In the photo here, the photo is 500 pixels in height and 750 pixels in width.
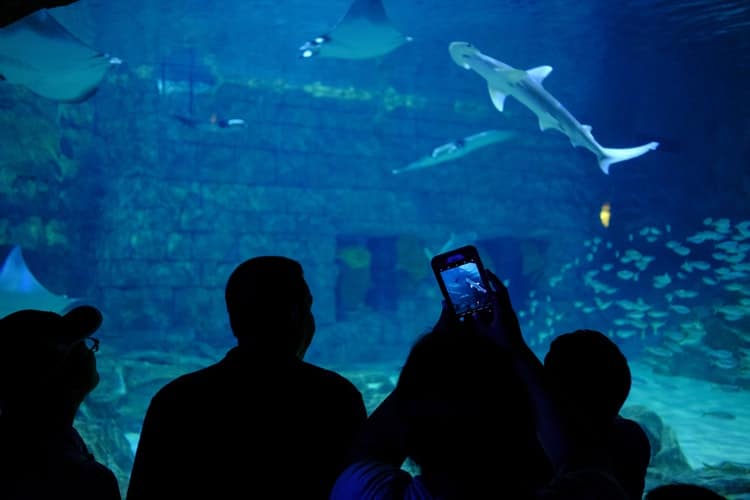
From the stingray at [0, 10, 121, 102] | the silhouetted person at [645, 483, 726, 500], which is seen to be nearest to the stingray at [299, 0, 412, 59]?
the stingray at [0, 10, 121, 102]

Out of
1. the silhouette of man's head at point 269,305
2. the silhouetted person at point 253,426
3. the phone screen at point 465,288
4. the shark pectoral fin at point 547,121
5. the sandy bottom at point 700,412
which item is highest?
the phone screen at point 465,288

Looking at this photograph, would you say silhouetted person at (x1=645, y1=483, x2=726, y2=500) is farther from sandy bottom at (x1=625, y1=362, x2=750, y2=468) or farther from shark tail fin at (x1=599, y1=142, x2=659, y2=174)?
sandy bottom at (x1=625, y1=362, x2=750, y2=468)

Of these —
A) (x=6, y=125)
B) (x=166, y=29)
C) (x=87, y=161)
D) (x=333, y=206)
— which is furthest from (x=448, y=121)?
(x=6, y=125)

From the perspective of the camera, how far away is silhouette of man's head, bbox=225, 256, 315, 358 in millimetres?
1476

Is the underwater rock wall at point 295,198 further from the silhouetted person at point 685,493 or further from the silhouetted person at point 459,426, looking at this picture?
the silhouetted person at point 685,493

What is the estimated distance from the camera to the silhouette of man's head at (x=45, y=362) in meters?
1.42

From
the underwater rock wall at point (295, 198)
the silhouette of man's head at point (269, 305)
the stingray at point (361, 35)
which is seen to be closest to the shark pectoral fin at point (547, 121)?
the stingray at point (361, 35)

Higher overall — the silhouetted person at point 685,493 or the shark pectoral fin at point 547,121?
the silhouetted person at point 685,493

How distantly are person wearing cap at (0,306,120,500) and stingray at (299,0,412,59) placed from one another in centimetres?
865

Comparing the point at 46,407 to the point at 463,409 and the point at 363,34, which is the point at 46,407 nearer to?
Answer: the point at 463,409

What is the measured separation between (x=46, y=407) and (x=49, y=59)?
29.5 ft

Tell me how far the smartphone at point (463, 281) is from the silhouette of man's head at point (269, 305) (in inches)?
15.4

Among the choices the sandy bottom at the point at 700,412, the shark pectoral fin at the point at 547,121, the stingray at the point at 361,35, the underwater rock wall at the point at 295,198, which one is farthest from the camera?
the underwater rock wall at the point at 295,198

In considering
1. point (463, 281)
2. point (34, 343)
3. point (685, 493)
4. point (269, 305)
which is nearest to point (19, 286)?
point (34, 343)
